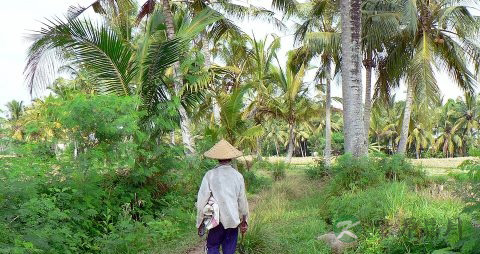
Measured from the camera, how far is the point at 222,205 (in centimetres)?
507

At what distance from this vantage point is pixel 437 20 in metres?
16.5

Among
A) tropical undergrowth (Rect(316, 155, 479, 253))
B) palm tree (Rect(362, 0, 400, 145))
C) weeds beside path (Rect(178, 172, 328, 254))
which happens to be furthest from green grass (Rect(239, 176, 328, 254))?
palm tree (Rect(362, 0, 400, 145))

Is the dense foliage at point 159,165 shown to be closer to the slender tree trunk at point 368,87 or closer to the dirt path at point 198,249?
the dirt path at point 198,249

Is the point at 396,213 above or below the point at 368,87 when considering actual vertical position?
below

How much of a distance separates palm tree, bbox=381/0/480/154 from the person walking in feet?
38.5

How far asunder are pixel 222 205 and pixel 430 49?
533 inches

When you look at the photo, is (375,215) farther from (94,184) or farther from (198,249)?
(94,184)

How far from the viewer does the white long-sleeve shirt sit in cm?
506

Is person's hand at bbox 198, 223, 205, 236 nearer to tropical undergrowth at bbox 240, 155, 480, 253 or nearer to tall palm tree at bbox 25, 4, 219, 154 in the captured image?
tropical undergrowth at bbox 240, 155, 480, 253

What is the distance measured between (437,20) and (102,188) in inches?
550

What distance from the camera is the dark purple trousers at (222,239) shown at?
5219mm

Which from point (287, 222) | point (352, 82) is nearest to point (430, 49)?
point (352, 82)

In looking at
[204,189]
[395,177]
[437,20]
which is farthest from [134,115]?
[437,20]

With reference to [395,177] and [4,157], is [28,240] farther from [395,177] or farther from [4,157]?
[395,177]
